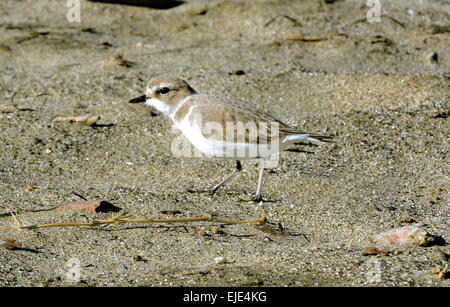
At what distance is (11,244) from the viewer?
135 inches

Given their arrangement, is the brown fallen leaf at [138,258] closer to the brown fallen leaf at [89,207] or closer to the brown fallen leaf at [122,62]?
the brown fallen leaf at [89,207]

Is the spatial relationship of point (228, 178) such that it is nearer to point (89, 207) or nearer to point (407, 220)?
point (89, 207)

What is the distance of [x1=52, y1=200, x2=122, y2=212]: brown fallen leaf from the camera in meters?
3.83

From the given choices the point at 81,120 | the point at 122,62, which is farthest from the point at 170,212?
the point at 122,62

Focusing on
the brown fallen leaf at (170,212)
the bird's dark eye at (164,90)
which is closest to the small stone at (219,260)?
the brown fallen leaf at (170,212)

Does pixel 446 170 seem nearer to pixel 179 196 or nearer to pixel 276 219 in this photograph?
pixel 276 219

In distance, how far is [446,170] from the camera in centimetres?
454

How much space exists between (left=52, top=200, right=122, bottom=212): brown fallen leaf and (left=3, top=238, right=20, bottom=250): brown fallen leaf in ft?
1.43

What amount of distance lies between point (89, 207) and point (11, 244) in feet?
1.87

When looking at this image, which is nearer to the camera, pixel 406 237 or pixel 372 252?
pixel 372 252

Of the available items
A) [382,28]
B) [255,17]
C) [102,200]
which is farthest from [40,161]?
[382,28]

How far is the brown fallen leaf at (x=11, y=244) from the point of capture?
134 inches

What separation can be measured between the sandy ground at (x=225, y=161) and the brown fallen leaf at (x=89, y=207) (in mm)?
60

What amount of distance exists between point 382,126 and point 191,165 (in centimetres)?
171
